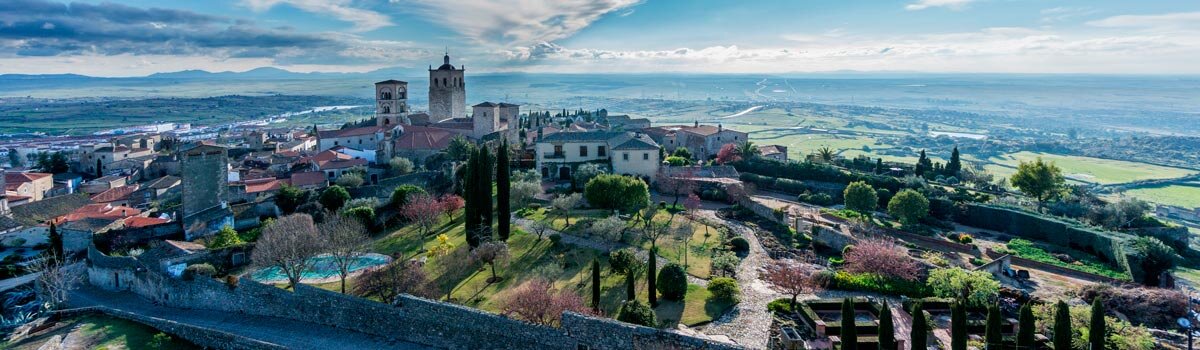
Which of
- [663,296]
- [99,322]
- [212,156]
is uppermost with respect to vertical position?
[212,156]

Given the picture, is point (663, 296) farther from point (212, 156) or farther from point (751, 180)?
point (212, 156)

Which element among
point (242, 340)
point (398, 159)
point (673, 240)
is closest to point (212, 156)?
point (398, 159)

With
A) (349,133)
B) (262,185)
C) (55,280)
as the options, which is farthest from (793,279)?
(349,133)

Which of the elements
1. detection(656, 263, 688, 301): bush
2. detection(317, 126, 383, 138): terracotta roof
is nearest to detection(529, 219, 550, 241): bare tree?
detection(656, 263, 688, 301): bush

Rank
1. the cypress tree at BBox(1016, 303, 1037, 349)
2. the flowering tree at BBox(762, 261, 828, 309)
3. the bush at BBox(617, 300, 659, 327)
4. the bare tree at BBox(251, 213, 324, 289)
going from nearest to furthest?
the cypress tree at BBox(1016, 303, 1037, 349)
the bush at BBox(617, 300, 659, 327)
the flowering tree at BBox(762, 261, 828, 309)
the bare tree at BBox(251, 213, 324, 289)

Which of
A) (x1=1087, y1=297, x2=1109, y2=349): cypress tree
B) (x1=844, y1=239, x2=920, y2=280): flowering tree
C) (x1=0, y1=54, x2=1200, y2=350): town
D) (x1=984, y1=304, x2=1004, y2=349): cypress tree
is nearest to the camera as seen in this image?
(x1=1087, y1=297, x2=1109, y2=349): cypress tree

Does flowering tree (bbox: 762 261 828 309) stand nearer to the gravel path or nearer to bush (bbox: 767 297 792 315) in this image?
bush (bbox: 767 297 792 315)

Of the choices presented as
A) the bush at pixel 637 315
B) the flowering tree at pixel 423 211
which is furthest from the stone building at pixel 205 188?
the bush at pixel 637 315

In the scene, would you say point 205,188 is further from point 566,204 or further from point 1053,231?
point 1053,231
